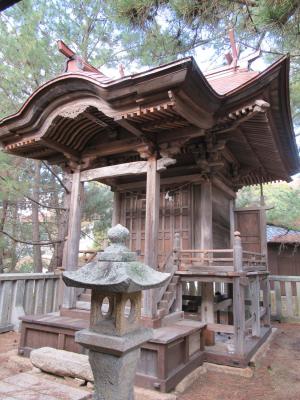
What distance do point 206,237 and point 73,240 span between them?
2.75 m

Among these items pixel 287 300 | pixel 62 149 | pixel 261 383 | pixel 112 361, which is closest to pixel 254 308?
pixel 261 383

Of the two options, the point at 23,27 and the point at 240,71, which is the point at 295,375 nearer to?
the point at 240,71

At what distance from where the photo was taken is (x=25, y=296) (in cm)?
723

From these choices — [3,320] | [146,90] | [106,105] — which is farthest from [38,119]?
[3,320]

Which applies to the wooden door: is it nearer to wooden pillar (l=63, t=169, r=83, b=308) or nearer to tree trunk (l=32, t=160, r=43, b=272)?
wooden pillar (l=63, t=169, r=83, b=308)

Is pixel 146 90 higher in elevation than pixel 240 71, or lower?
lower

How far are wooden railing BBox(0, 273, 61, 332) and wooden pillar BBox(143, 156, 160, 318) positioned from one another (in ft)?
7.78

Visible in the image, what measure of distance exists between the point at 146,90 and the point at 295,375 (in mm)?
5132

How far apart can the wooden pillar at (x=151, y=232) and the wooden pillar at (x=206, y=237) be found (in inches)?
64.1

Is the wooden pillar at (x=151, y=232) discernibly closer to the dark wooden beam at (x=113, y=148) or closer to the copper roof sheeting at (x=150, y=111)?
the dark wooden beam at (x=113, y=148)

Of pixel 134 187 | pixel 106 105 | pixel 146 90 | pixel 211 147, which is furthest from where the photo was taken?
pixel 134 187

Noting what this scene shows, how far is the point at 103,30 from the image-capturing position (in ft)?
35.8

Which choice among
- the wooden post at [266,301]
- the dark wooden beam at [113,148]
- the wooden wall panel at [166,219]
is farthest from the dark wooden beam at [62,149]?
the wooden post at [266,301]

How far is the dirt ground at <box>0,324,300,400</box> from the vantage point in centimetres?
421
